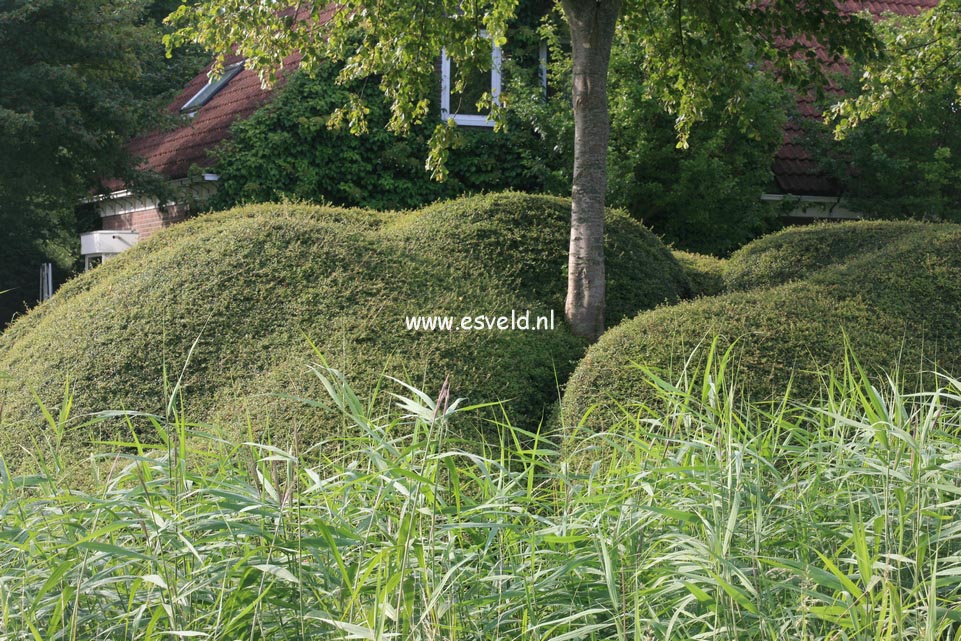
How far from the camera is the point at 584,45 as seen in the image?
23.8 feet

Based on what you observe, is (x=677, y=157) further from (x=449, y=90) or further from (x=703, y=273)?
(x=449, y=90)

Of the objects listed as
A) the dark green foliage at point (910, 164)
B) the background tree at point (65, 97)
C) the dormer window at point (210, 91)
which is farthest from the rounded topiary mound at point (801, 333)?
the dormer window at point (210, 91)

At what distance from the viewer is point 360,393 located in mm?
5598

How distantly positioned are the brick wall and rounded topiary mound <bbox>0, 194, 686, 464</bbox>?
7329 millimetres

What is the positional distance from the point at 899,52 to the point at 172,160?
11.7m

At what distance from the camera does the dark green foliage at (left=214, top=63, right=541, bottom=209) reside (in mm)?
13117

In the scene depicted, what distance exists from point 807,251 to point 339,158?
7.44 metres

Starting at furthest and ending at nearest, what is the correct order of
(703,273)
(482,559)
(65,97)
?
(65,97) → (703,273) → (482,559)

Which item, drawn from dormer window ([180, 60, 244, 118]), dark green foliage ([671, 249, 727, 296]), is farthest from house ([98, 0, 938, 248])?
dark green foliage ([671, 249, 727, 296])

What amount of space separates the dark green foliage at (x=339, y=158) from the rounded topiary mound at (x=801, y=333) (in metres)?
6.97

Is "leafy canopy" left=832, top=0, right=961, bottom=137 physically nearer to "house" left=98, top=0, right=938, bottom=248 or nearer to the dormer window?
"house" left=98, top=0, right=938, bottom=248

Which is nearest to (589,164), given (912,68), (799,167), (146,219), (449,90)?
(912,68)

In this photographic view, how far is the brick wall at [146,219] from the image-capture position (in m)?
15.6

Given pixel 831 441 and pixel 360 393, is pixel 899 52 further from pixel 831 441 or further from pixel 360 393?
pixel 831 441
